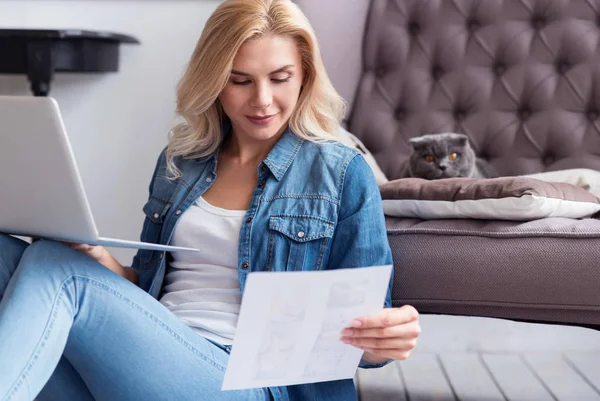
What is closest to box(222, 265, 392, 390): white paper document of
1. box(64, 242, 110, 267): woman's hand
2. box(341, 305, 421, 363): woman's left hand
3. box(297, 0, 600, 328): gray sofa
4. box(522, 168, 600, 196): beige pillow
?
box(341, 305, 421, 363): woman's left hand

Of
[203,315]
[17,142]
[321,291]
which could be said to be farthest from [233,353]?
[17,142]

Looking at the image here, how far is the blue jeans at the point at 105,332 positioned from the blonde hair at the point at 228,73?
12.7 inches

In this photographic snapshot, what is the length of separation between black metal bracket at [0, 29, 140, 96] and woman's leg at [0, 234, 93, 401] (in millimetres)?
1017

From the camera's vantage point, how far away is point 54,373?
1.09 meters

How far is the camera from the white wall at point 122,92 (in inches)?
90.7

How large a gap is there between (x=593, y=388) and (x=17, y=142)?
1.58 metres

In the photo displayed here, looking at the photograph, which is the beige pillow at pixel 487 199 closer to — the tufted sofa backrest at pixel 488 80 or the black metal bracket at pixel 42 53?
the tufted sofa backrest at pixel 488 80

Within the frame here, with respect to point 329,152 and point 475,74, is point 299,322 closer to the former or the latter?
point 329,152

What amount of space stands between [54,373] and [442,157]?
1099 millimetres

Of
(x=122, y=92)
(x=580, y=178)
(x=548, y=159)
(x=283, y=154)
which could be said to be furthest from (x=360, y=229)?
(x=122, y=92)

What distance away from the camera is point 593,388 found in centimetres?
194

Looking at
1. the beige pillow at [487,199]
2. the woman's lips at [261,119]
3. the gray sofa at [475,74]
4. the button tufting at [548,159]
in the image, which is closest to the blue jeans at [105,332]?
the woman's lips at [261,119]

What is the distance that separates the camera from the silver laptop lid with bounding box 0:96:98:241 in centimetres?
90

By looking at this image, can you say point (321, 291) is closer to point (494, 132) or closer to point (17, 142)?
point (17, 142)
